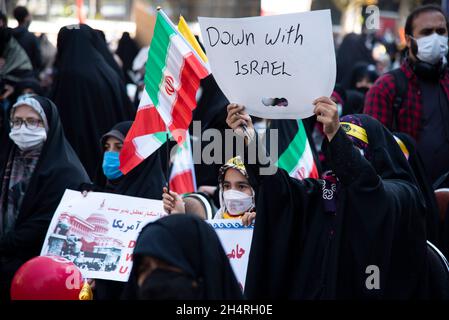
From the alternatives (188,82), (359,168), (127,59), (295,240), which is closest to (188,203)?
(188,82)

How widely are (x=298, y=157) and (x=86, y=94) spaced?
2700 mm

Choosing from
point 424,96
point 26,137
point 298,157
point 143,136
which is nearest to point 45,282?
point 143,136

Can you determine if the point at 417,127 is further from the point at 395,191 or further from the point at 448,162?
the point at 395,191

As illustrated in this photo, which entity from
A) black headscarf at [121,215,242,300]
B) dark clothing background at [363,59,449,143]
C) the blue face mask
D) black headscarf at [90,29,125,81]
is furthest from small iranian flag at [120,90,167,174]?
black headscarf at [90,29,125,81]

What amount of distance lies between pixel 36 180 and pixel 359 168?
277cm

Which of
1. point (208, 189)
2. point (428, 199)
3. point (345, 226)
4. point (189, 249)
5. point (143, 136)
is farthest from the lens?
point (208, 189)

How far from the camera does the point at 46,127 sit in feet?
20.1

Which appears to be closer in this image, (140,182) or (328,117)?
(328,117)

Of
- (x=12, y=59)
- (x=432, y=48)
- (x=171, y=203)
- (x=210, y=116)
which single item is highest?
(x=12, y=59)

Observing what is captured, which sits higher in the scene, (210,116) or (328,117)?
(210,116)

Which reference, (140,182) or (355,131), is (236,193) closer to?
(140,182)

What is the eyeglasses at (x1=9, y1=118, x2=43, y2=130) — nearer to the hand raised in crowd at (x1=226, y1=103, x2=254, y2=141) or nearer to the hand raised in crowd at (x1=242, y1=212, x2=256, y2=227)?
the hand raised in crowd at (x1=242, y1=212, x2=256, y2=227)

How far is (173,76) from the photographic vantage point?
190 inches

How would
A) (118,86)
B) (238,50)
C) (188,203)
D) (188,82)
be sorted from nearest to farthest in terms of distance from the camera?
(238,50), (188,82), (188,203), (118,86)
